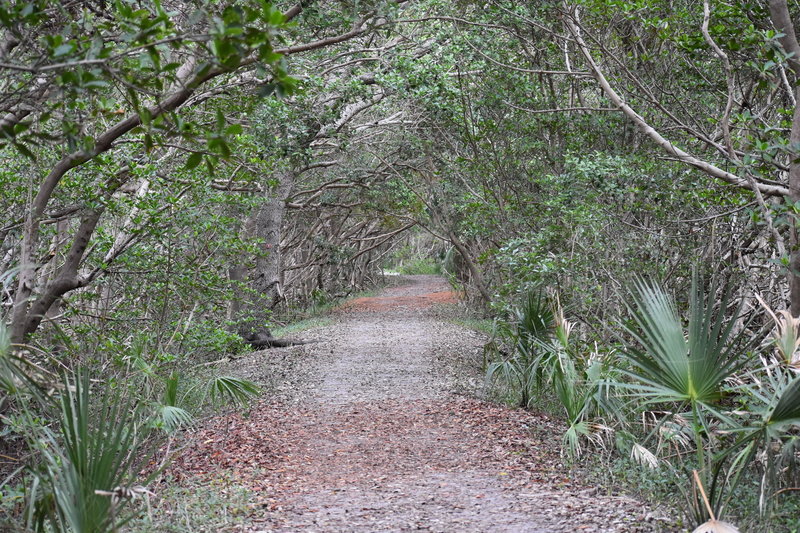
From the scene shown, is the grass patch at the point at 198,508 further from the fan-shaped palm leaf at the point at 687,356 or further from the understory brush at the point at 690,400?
the fan-shaped palm leaf at the point at 687,356

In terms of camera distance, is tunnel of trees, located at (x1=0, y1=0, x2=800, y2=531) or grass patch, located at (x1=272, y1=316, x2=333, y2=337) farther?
grass patch, located at (x1=272, y1=316, x2=333, y2=337)

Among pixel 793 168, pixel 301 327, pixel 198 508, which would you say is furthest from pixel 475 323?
pixel 198 508

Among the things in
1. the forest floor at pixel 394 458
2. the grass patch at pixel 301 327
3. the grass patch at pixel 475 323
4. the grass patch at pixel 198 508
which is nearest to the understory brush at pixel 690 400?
the forest floor at pixel 394 458

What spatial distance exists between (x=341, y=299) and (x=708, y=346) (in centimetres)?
2917

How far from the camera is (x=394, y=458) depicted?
311 inches

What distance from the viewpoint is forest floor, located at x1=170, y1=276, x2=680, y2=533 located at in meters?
5.78

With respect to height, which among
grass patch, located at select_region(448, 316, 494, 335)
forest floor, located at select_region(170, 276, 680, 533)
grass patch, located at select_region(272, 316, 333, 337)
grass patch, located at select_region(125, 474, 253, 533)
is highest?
grass patch, located at select_region(125, 474, 253, 533)

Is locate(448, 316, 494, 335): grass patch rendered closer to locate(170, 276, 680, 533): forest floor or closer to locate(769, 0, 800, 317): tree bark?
locate(170, 276, 680, 533): forest floor

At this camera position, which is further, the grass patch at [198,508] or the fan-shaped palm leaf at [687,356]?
the grass patch at [198,508]

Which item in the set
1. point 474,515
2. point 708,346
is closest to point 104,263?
point 474,515

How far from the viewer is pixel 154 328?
30.3 ft

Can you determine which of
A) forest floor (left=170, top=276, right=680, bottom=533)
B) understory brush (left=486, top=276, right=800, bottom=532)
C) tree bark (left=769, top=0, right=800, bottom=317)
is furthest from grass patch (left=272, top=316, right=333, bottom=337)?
tree bark (left=769, top=0, right=800, bottom=317)

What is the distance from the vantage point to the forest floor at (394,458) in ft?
19.0

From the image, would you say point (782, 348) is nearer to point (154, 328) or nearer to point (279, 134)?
point (154, 328)
